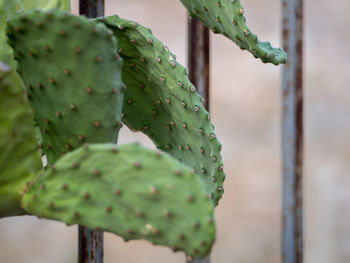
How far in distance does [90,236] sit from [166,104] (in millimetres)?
308

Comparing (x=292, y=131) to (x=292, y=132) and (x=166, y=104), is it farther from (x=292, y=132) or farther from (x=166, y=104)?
(x=166, y=104)

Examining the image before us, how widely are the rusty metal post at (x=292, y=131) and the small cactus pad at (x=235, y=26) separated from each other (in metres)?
0.73

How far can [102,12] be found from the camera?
0.88 m

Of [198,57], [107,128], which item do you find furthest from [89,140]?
[198,57]

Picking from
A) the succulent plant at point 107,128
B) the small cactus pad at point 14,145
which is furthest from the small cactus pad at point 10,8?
the small cactus pad at point 14,145

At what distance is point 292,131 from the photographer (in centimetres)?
137

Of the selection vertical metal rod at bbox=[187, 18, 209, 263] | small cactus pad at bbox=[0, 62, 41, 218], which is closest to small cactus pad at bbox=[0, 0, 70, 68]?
small cactus pad at bbox=[0, 62, 41, 218]

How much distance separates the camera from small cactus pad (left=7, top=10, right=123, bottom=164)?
488 mm

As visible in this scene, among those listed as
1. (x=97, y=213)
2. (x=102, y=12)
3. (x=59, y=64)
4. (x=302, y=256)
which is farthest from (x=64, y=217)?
(x=302, y=256)

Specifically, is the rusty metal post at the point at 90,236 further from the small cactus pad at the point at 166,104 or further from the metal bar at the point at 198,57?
the metal bar at the point at 198,57

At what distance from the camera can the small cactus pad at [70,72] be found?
0.49 m

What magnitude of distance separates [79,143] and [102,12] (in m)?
0.38

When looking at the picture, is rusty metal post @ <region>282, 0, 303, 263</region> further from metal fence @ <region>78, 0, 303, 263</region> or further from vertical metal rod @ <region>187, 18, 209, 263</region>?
vertical metal rod @ <region>187, 18, 209, 263</region>

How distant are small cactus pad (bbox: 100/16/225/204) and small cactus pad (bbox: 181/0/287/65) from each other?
7 centimetres
